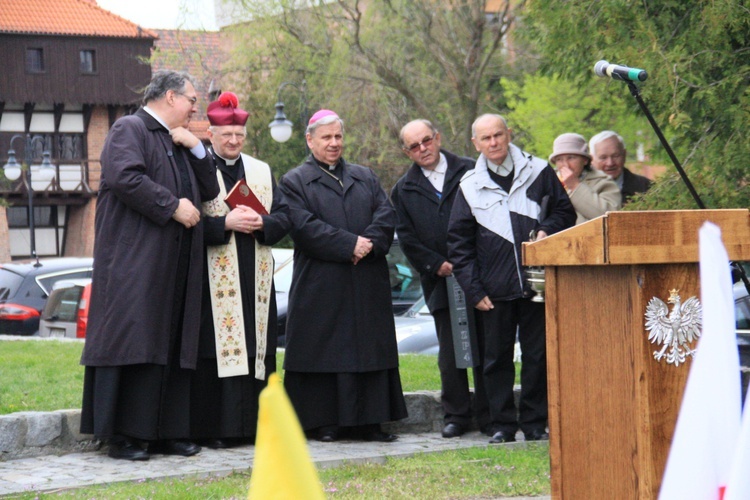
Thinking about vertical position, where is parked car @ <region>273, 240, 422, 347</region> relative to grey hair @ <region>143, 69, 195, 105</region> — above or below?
below

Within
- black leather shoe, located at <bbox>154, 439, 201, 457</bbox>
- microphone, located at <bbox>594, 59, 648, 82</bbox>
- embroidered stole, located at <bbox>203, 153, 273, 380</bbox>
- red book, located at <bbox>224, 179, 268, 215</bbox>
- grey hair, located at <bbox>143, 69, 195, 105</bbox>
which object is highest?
grey hair, located at <bbox>143, 69, 195, 105</bbox>

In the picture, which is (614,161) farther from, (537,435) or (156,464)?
(156,464)

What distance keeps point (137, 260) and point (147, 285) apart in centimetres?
16

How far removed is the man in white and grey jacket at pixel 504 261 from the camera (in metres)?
7.52

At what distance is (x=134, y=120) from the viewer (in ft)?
23.2

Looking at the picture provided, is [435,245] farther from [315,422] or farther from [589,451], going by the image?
[589,451]

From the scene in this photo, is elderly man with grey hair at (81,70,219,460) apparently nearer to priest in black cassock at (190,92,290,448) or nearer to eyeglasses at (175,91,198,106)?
eyeglasses at (175,91,198,106)

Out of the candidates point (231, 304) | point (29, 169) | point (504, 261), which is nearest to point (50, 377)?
point (231, 304)

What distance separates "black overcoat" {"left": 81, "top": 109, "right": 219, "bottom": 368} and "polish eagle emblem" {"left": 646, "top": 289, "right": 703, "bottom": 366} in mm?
3888

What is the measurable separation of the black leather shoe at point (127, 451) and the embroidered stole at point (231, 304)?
2.36 ft

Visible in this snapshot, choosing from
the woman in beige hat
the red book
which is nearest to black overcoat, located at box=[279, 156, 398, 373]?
the red book

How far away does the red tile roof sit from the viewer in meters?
53.1

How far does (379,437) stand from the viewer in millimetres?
7750

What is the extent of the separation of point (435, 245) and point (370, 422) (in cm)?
132
